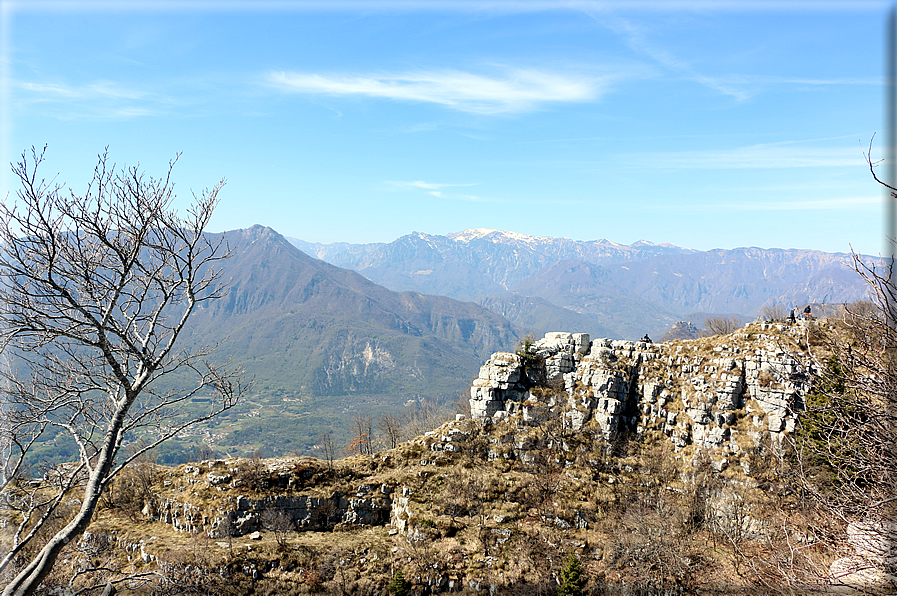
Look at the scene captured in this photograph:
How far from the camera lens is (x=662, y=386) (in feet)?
168

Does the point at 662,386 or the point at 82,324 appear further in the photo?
the point at 662,386

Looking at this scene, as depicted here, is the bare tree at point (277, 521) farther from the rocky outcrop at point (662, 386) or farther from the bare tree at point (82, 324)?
the bare tree at point (82, 324)

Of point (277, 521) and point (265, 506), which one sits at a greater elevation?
point (265, 506)

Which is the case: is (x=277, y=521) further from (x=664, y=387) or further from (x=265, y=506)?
(x=664, y=387)

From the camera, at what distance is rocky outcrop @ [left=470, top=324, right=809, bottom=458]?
148 feet

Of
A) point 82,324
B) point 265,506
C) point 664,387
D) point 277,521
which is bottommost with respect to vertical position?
point 277,521

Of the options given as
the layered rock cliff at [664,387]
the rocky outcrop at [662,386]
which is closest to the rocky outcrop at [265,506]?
the rocky outcrop at [662,386]

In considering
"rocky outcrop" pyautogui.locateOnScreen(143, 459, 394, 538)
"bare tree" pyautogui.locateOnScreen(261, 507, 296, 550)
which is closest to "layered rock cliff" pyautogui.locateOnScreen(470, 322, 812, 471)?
"rocky outcrop" pyautogui.locateOnScreen(143, 459, 394, 538)

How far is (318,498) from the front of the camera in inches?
1618

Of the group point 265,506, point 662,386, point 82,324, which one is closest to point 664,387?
point 662,386

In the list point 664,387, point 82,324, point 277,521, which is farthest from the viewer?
point 664,387

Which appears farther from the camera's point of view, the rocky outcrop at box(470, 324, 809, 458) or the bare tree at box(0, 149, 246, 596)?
the rocky outcrop at box(470, 324, 809, 458)

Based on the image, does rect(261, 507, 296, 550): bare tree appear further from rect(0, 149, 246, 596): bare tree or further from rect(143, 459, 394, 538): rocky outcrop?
rect(0, 149, 246, 596): bare tree

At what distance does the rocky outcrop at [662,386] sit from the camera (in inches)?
1773
